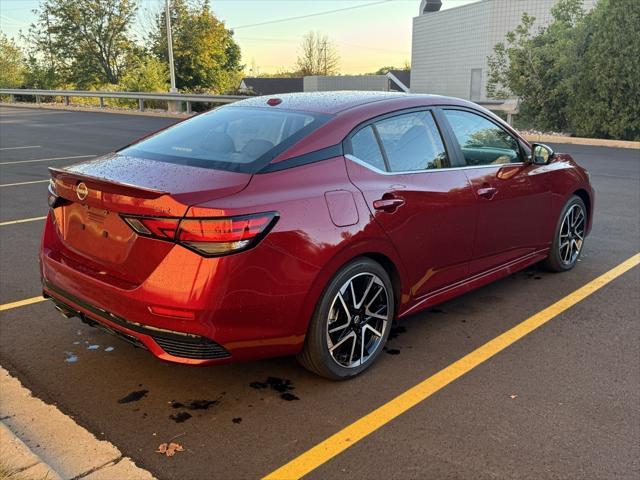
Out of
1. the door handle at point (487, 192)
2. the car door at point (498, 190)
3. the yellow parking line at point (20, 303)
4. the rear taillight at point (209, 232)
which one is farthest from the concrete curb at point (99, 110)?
the rear taillight at point (209, 232)

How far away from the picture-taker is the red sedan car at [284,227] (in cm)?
292

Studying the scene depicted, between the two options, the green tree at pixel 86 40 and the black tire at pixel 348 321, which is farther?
the green tree at pixel 86 40

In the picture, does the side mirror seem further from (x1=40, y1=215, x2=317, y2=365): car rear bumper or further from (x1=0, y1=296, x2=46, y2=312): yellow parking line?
(x1=0, y1=296, x2=46, y2=312): yellow parking line

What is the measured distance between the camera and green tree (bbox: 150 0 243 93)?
4450 centimetres

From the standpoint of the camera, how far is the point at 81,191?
3242 mm

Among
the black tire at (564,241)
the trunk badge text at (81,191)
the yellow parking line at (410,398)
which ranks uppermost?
the trunk badge text at (81,191)

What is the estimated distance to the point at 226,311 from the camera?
2932 mm

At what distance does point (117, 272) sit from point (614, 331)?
331 cm

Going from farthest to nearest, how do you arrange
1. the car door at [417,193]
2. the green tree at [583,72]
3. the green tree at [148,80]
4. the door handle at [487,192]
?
the green tree at [148,80]
the green tree at [583,72]
the door handle at [487,192]
the car door at [417,193]

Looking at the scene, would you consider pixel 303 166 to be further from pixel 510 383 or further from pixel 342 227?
pixel 510 383

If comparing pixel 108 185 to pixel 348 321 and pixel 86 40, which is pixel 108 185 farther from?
pixel 86 40

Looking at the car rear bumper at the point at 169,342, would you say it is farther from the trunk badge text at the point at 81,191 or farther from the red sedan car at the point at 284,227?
the trunk badge text at the point at 81,191

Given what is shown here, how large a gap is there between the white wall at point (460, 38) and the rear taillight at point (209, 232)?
31.2 m

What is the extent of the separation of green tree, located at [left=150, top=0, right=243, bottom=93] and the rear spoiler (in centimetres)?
4321
